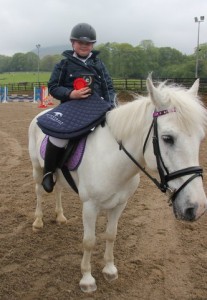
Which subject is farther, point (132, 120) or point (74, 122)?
point (74, 122)

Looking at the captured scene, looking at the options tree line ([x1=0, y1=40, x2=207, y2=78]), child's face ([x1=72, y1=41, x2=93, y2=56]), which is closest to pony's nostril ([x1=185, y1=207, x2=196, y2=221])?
child's face ([x1=72, y1=41, x2=93, y2=56])

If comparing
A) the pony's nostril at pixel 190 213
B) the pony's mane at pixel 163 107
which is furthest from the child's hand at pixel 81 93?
the pony's nostril at pixel 190 213

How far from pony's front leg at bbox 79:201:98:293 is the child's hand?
1.07 metres

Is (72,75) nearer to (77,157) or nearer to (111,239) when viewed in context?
(77,157)

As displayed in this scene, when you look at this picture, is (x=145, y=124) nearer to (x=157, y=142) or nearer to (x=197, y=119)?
(x=157, y=142)

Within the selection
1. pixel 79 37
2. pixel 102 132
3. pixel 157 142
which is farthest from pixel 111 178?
pixel 79 37

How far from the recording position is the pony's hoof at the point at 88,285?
3.37 m

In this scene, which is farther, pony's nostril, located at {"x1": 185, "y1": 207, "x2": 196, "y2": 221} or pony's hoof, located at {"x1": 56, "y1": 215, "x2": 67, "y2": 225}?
pony's hoof, located at {"x1": 56, "y1": 215, "x2": 67, "y2": 225}

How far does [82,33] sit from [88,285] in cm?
260

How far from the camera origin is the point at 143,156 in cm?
289

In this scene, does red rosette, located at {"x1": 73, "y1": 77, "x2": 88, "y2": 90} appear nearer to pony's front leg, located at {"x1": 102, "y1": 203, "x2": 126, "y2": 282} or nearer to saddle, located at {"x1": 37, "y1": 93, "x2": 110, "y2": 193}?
saddle, located at {"x1": 37, "y1": 93, "x2": 110, "y2": 193}

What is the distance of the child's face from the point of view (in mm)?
3564

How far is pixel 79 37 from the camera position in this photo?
352 cm

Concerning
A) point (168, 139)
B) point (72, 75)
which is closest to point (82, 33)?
point (72, 75)
